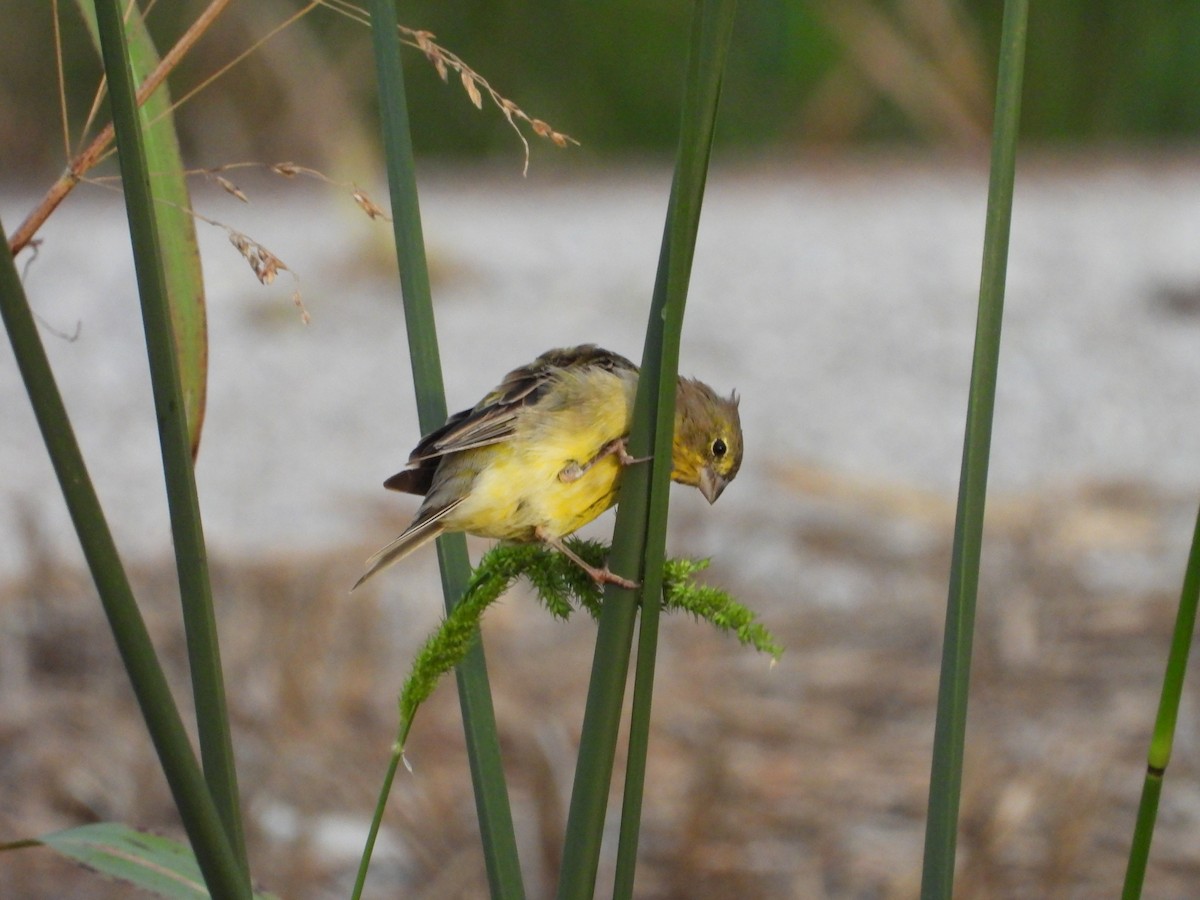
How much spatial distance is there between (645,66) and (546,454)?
6.68 m

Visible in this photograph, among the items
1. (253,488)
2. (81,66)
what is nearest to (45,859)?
(253,488)

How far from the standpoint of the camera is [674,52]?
26.1 ft

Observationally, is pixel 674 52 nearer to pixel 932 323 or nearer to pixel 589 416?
pixel 932 323

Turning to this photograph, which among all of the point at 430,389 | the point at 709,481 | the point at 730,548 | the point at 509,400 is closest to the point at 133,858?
the point at 430,389

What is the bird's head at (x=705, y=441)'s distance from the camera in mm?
1711

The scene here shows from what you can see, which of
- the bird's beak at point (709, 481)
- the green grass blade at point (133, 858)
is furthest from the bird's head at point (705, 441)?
the green grass blade at point (133, 858)

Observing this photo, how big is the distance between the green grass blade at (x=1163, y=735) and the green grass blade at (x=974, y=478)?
0.15 metres

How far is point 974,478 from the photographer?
45.3 inches

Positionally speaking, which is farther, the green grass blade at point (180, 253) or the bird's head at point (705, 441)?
the bird's head at point (705, 441)

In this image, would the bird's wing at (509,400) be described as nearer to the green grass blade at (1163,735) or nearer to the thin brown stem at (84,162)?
the thin brown stem at (84,162)

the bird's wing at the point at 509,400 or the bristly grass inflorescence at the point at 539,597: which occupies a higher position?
the bird's wing at the point at 509,400

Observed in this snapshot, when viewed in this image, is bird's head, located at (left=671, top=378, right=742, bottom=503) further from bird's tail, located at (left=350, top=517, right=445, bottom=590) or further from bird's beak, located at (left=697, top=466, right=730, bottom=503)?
bird's tail, located at (left=350, top=517, right=445, bottom=590)

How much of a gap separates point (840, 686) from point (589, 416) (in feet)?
6.67

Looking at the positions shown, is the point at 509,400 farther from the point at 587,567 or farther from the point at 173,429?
the point at 173,429
